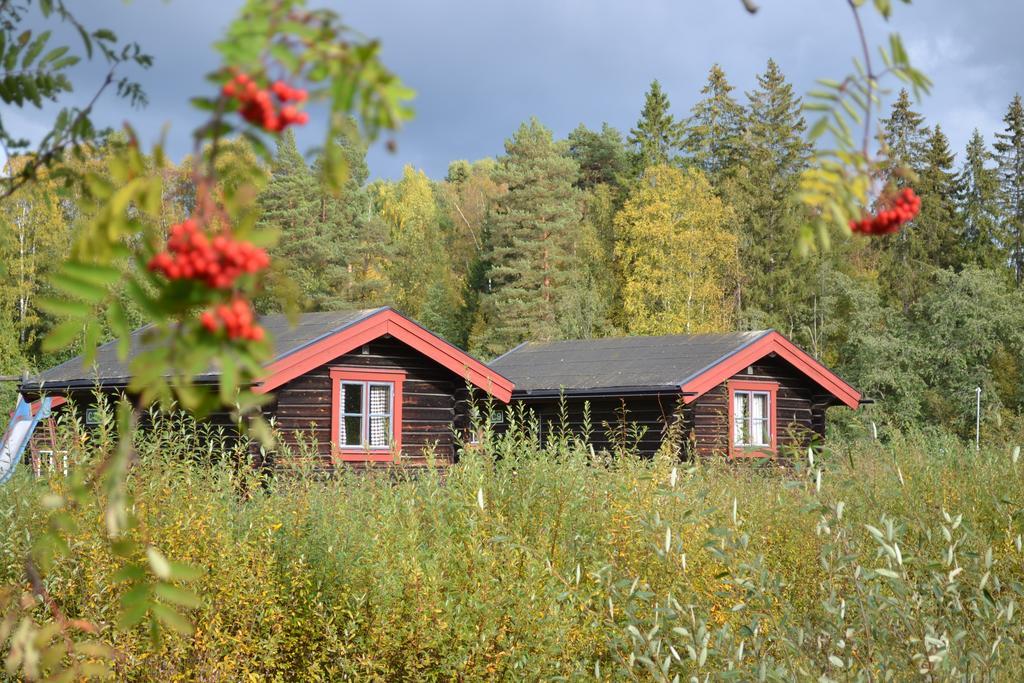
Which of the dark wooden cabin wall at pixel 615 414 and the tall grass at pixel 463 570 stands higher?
the dark wooden cabin wall at pixel 615 414

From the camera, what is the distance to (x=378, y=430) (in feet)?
58.8

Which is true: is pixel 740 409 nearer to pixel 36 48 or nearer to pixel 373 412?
pixel 373 412

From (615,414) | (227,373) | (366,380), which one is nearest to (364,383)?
(366,380)

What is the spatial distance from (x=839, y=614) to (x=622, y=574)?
172 centimetres

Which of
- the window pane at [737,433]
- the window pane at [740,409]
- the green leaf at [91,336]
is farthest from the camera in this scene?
the window pane at [740,409]

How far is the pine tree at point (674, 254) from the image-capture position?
1534 inches

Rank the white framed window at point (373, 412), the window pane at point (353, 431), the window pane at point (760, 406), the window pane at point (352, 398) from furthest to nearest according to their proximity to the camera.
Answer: the window pane at point (760, 406)
the window pane at point (353, 431)
the window pane at point (352, 398)
the white framed window at point (373, 412)

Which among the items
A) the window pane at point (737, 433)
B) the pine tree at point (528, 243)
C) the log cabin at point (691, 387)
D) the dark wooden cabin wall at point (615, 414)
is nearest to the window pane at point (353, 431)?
the dark wooden cabin wall at point (615, 414)

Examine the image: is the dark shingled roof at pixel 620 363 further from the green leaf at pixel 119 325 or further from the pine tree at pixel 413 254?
the pine tree at pixel 413 254

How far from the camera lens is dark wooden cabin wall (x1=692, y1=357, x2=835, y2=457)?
21.1 m

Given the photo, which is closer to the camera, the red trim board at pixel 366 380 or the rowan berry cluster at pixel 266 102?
the rowan berry cluster at pixel 266 102

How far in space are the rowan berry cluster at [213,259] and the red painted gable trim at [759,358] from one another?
60.2 feet

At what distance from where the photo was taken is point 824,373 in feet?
74.4

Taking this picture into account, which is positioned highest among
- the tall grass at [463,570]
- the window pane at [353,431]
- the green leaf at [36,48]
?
the green leaf at [36,48]
